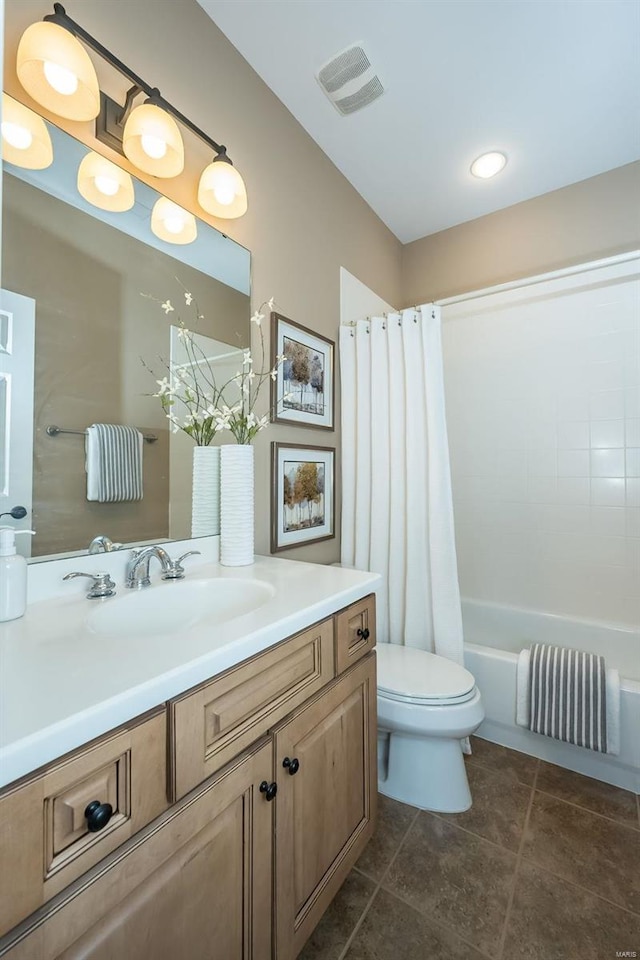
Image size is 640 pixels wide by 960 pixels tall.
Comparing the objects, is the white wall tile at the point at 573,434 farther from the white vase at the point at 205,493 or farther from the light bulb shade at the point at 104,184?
the light bulb shade at the point at 104,184

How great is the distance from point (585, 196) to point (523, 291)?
1.89 feet

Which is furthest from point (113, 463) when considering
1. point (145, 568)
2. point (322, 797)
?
point (322, 797)

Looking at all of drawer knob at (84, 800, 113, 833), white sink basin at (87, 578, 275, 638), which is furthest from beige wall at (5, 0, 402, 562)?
drawer knob at (84, 800, 113, 833)

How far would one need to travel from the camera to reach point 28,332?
90 cm

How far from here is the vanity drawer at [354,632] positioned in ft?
3.35

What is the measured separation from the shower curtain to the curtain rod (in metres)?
0.43

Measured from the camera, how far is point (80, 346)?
3.24ft

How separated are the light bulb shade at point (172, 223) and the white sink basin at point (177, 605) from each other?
102 centimetres

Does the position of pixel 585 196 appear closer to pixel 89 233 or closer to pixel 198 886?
pixel 89 233

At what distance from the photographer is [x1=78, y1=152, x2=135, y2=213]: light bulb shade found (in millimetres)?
990

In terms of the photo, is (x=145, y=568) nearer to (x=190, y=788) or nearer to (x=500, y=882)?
(x=190, y=788)

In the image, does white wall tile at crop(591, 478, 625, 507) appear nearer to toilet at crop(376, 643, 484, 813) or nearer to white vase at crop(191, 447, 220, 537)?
toilet at crop(376, 643, 484, 813)

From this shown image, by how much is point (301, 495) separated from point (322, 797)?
105cm

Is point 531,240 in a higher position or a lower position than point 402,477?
higher
